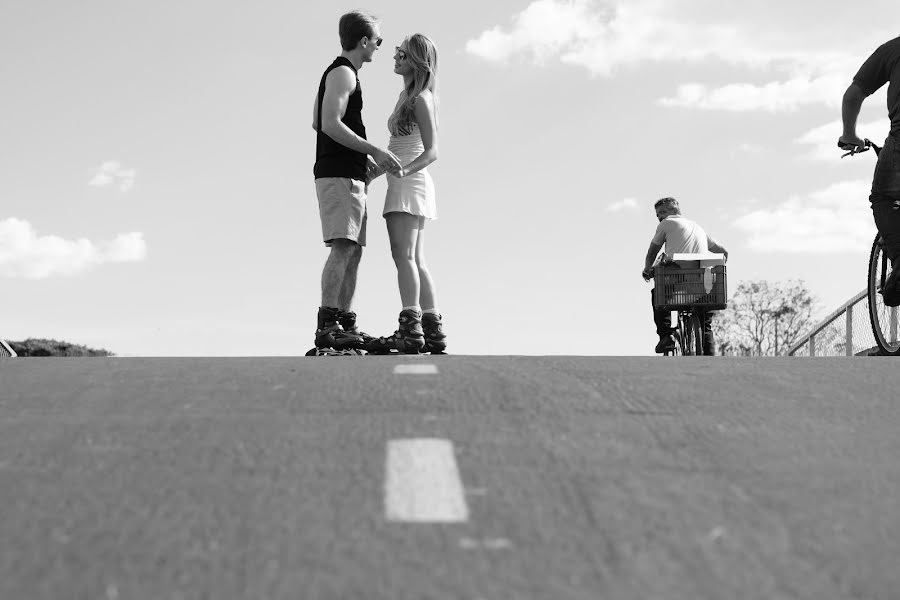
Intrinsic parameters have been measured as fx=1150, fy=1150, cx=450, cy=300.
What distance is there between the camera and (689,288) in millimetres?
11641

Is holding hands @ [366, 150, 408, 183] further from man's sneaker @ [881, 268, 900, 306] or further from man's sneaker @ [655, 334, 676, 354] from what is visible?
man's sneaker @ [655, 334, 676, 354]

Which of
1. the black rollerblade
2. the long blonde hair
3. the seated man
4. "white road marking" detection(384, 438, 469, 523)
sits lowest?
"white road marking" detection(384, 438, 469, 523)

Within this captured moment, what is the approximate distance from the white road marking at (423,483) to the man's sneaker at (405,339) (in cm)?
474

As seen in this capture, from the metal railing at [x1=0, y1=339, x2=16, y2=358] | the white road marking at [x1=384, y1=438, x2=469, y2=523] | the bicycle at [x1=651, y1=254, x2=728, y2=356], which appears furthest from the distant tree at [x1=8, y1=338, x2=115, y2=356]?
the white road marking at [x1=384, y1=438, x2=469, y2=523]

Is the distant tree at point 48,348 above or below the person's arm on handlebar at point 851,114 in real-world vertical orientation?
above

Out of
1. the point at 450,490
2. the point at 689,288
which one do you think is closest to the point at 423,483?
the point at 450,490

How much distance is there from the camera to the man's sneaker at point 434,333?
8297 mm

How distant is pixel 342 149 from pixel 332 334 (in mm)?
1295

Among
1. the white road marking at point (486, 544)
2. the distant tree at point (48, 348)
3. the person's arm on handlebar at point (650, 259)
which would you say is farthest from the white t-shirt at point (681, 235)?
the distant tree at point (48, 348)

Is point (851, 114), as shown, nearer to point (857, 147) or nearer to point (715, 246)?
point (857, 147)

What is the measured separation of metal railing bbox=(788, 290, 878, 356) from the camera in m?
13.3

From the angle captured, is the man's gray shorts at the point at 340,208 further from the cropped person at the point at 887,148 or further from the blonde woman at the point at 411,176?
the cropped person at the point at 887,148

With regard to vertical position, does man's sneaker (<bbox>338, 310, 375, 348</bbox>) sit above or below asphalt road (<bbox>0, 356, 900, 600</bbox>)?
above

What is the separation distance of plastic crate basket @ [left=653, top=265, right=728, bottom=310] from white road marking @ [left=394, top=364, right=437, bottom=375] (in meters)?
7.11
